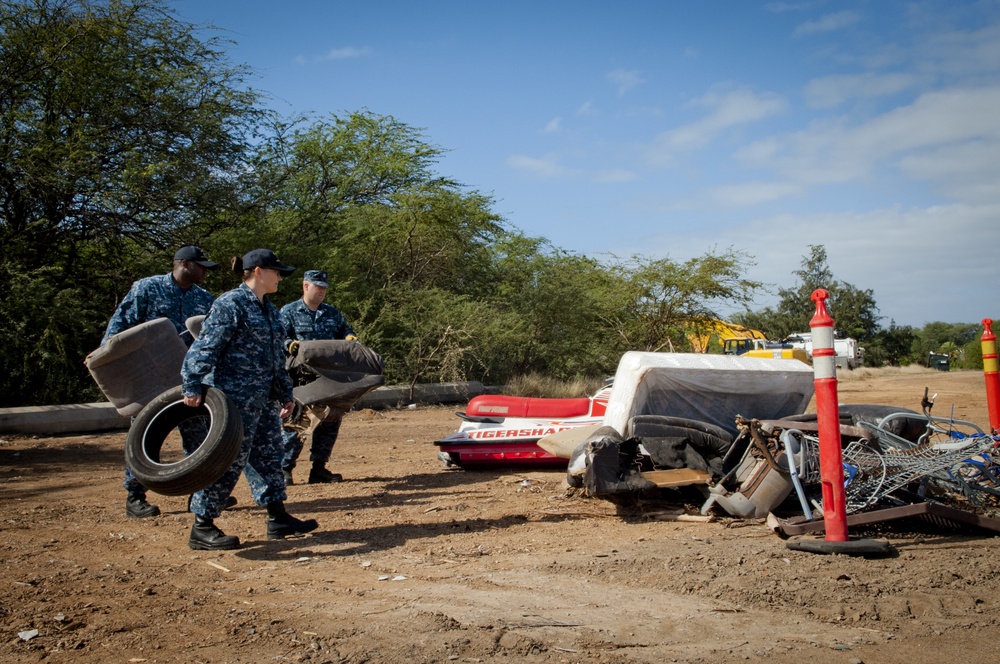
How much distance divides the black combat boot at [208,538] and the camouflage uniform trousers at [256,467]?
60 mm

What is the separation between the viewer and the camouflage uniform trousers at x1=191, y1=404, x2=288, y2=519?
557cm

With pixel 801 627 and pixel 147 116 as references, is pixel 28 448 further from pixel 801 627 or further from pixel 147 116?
pixel 801 627

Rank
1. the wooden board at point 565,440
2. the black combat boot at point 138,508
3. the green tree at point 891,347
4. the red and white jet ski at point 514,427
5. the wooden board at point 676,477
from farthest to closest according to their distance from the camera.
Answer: the green tree at point 891,347
the red and white jet ski at point 514,427
the wooden board at point 565,440
the black combat boot at point 138,508
the wooden board at point 676,477

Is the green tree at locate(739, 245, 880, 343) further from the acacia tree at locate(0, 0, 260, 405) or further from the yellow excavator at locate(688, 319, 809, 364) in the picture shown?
the acacia tree at locate(0, 0, 260, 405)

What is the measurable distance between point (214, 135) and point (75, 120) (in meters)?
2.68

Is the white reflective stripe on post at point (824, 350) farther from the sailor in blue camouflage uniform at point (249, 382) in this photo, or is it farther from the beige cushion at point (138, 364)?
the beige cushion at point (138, 364)

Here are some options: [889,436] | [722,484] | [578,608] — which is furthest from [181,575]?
[889,436]

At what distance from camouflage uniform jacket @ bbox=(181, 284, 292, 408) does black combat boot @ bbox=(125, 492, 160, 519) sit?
150cm

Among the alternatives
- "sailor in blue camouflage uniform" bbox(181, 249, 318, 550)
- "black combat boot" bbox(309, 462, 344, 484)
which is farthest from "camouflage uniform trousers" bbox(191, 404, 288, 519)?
"black combat boot" bbox(309, 462, 344, 484)

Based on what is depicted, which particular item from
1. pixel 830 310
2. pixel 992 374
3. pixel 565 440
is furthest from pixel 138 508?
pixel 830 310

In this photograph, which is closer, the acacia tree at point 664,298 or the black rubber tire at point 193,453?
the black rubber tire at point 193,453

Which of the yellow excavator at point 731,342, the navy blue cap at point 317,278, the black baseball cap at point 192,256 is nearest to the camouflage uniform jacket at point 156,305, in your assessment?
the black baseball cap at point 192,256

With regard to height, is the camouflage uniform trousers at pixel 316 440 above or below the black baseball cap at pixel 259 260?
below

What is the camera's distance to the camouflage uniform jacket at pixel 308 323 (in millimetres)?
7953
